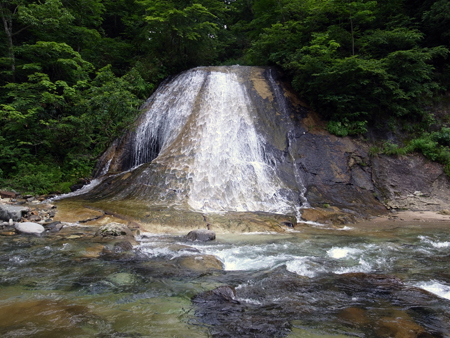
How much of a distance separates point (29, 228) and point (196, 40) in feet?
43.5

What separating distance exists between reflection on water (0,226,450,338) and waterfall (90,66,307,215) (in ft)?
10.7

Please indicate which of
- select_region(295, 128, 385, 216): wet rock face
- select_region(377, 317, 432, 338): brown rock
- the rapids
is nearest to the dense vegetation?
select_region(295, 128, 385, 216): wet rock face

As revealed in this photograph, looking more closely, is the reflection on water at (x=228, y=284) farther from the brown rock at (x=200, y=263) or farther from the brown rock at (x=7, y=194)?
the brown rock at (x=7, y=194)

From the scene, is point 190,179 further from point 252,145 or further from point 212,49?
point 212,49

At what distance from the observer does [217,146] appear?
11609 millimetres

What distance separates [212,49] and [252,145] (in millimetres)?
9475

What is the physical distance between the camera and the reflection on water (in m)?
3.05

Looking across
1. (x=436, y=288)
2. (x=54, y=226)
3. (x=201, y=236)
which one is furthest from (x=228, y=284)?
(x=54, y=226)

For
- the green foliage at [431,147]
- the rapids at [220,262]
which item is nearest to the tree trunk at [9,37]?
the rapids at [220,262]

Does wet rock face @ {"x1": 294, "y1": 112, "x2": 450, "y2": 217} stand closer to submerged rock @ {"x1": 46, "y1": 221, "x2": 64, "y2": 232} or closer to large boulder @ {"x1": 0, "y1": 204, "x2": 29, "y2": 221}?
submerged rock @ {"x1": 46, "y1": 221, "x2": 64, "y2": 232}

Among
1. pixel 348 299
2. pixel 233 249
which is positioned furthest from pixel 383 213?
pixel 348 299

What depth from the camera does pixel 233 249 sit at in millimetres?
6117

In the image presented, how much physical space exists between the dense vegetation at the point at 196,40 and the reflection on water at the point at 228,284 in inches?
273

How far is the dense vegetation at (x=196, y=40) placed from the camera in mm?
11828
